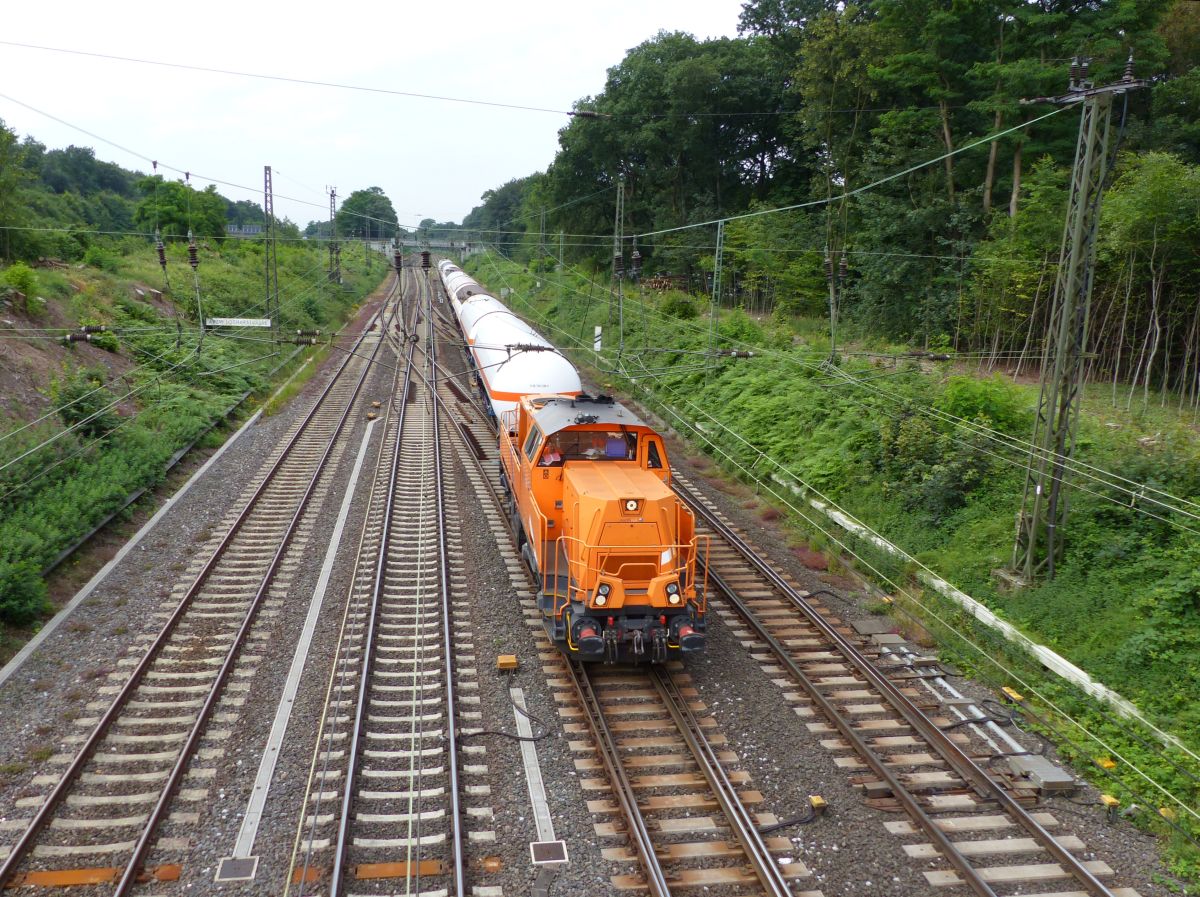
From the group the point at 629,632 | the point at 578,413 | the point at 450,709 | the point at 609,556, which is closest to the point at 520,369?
the point at 578,413

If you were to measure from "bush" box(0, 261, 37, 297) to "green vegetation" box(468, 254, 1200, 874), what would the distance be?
2114cm

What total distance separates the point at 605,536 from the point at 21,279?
77.1ft

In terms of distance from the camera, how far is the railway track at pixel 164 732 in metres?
7.60

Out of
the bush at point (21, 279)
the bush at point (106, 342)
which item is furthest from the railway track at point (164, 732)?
the bush at point (21, 279)

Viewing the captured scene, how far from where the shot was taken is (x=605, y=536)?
10375mm

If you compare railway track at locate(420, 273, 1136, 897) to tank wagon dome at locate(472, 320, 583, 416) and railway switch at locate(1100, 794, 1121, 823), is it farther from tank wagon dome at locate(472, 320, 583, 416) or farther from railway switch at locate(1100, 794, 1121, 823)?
tank wagon dome at locate(472, 320, 583, 416)

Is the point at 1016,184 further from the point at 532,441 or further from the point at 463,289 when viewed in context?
the point at 463,289

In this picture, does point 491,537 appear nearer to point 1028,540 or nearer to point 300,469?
point 300,469

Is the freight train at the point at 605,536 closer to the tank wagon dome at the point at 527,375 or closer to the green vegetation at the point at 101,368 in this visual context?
the tank wagon dome at the point at 527,375

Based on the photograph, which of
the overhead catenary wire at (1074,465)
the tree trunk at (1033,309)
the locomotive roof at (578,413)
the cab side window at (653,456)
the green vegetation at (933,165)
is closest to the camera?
the overhead catenary wire at (1074,465)

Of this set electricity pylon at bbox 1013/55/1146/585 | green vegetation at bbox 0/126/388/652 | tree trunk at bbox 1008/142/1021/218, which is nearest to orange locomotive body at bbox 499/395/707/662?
electricity pylon at bbox 1013/55/1146/585

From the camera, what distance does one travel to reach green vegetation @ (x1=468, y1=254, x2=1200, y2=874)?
10.4 meters

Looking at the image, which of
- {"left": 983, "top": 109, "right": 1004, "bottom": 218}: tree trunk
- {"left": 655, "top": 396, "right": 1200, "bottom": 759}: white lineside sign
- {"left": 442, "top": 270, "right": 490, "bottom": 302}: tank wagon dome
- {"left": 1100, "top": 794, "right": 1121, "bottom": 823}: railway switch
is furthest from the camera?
{"left": 442, "top": 270, "right": 490, "bottom": 302}: tank wagon dome

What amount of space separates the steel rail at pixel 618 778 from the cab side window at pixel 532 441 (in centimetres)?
351
